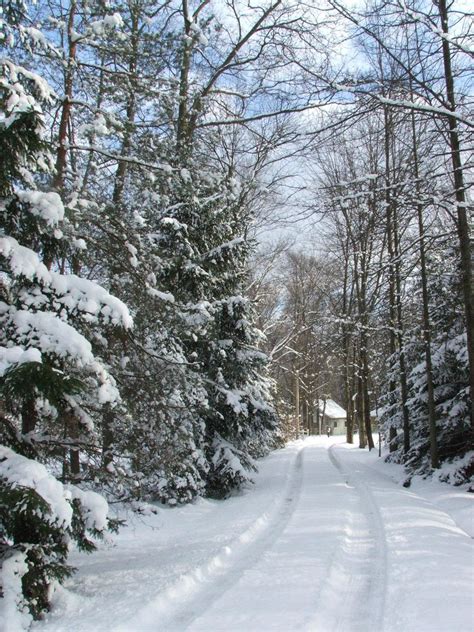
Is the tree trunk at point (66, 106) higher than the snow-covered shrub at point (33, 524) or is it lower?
higher

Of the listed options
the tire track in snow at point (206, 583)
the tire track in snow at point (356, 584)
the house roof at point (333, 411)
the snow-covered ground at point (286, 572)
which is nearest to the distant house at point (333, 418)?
the house roof at point (333, 411)

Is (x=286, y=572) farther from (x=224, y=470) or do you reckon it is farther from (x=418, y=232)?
(x=418, y=232)

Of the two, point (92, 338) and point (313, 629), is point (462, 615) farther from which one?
point (92, 338)

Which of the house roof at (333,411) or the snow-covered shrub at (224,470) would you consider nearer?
the snow-covered shrub at (224,470)

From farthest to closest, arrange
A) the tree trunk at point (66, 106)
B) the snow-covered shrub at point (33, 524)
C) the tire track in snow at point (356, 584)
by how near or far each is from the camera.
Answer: the tree trunk at point (66, 106)
the tire track in snow at point (356, 584)
the snow-covered shrub at point (33, 524)

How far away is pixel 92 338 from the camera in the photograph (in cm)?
527

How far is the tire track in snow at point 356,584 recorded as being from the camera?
13.8 feet

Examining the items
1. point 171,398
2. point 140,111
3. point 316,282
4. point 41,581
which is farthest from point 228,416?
point 316,282

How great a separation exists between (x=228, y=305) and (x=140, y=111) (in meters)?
5.65

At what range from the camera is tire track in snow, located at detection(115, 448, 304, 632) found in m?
4.29

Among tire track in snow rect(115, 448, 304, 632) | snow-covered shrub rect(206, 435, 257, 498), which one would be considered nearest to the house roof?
snow-covered shrub rect(206, 435, 257, 498)

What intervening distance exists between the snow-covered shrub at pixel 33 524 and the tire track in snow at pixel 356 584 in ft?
6.85

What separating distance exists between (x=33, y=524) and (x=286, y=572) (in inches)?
110

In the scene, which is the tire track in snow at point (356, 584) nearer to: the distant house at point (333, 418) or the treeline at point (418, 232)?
the treeline at point (418, 232)
